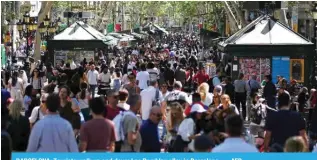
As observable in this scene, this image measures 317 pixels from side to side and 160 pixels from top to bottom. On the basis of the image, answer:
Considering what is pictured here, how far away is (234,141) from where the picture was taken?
24.6ft

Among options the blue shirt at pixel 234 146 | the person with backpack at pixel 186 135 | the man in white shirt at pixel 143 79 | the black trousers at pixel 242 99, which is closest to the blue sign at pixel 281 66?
the black trousers at pixel 242 99

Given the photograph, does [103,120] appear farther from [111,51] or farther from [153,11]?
[153,11]

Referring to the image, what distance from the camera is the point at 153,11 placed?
131m

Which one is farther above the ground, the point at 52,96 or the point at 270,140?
the point at 52,96

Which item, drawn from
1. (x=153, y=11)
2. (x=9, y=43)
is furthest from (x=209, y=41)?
(x=153, y=11)

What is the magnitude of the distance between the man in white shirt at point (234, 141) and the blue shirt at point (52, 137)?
1.87 meters

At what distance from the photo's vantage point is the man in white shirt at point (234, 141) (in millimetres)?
7430

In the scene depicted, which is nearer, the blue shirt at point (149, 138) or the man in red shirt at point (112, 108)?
the blue shirt at point (149, 138)

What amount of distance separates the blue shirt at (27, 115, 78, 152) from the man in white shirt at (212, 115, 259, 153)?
1.87 m

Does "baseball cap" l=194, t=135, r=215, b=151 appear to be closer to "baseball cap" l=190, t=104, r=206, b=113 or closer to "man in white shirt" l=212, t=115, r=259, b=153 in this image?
"man in white shirt" l=212, t=115, r=259, b=153

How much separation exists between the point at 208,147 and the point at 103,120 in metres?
1.60

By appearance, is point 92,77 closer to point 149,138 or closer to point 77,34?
point 77,34

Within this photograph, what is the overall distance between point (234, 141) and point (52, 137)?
2126 millimetres

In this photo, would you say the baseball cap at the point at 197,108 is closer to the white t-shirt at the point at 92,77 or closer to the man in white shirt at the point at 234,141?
the man in white shirt at the point at 234,141
